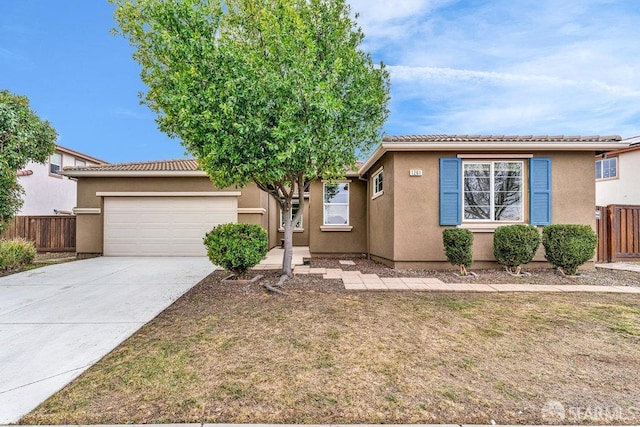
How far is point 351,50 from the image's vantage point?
256 inches

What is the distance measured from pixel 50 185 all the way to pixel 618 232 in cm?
2592

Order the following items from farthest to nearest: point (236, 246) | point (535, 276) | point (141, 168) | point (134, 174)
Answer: point (141, 168) < point (134, 174) < point (535, 276) < point (236, 246)

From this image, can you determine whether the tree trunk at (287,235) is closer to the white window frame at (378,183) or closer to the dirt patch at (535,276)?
the dirt patch at (535,276)

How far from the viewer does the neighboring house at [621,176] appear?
1487cm

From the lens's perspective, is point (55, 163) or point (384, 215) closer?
point (384, 215)

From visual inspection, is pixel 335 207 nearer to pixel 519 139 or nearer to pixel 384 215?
pixel 384 215

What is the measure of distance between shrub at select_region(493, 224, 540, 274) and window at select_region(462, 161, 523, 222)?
882mm

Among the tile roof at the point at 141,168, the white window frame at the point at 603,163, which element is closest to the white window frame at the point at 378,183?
the tile roof at the point at 141,168

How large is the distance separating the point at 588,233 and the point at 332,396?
8.11m

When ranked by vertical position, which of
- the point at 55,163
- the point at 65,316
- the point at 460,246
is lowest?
the point at 65,316

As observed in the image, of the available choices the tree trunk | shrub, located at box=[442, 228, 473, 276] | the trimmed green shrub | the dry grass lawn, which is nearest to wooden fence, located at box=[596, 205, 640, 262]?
the trimmed green shrub

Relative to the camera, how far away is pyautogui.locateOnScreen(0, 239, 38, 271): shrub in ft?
29.1

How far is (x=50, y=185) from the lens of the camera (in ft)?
56.7

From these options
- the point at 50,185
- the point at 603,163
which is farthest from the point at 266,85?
the point at 603,163
